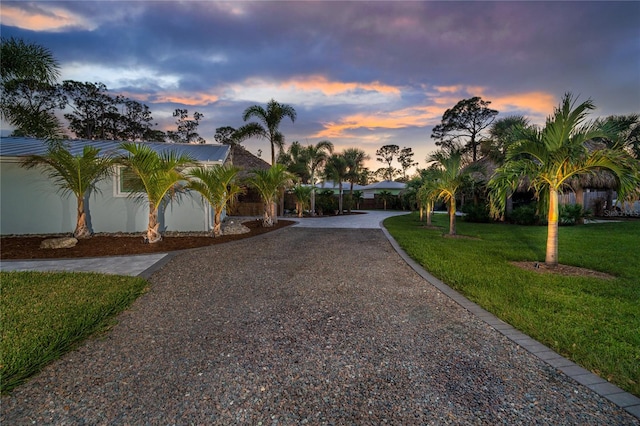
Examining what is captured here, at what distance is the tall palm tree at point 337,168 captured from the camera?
84.1ft

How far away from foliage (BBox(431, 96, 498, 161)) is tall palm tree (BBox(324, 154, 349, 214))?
52.8 feet

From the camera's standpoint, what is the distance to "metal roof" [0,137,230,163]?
10.2m

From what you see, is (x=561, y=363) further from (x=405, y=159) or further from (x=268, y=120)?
(x=405, y=159)

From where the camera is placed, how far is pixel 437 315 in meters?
3.83

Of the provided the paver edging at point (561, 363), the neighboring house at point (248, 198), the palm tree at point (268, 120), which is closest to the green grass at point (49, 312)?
the paver edging at point (561, 363)

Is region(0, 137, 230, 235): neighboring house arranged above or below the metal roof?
below

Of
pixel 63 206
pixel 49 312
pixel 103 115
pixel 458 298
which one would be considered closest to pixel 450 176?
pixel 458 298

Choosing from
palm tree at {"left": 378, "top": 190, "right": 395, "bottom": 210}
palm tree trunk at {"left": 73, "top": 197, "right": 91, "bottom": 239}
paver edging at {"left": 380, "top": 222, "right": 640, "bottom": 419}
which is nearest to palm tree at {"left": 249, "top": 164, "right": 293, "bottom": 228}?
palm tree trunk at {"left": 73, "top": 197, "right": 91, "bottom": 239}

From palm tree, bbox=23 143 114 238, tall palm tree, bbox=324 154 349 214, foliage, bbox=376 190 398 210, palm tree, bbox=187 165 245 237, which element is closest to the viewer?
palm tree, bbox=23 143 114 238

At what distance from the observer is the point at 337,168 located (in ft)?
85.4

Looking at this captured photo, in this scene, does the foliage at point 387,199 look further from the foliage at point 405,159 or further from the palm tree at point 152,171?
the foliage at point 405,159

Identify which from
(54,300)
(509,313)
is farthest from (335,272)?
(54,300)

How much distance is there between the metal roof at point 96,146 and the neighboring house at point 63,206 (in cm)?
3

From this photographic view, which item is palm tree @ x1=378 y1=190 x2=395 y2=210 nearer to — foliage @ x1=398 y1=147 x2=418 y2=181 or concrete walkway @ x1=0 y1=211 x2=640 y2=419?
concrete walkway @ x1=0 y1=211 x2=640 y2=419
